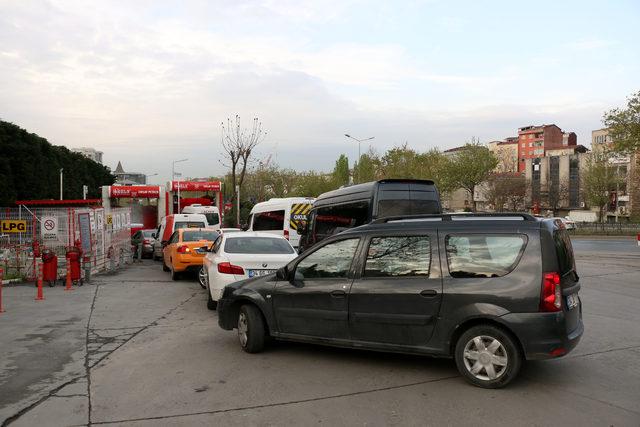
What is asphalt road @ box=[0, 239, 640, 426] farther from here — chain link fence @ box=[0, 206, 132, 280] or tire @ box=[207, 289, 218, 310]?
chain link fence @ box=[0, 206, 132, 280]

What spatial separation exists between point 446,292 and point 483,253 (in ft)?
1.73

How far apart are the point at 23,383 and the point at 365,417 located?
3.66 metres

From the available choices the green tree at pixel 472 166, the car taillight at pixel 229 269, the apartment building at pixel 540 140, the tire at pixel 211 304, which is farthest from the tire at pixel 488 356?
the apartment building at pixel 540 140

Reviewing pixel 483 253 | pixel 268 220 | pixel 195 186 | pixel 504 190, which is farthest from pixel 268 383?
pixel 504 190

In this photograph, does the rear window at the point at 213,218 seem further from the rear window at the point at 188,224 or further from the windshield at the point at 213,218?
the rear window at the point at 188,224

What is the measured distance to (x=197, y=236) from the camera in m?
16.2

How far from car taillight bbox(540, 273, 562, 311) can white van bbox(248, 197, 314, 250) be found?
1368cm

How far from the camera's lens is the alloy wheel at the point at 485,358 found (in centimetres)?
543

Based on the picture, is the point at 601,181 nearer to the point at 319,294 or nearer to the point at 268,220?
the point at 268,220

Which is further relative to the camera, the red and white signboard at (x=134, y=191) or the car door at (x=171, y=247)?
the red and white signboard at (x=134, y=191)

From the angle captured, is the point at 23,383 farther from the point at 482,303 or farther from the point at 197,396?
the point at 482,303

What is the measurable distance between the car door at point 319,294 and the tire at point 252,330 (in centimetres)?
28

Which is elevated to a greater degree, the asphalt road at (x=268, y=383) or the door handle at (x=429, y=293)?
the door handle at (x=429, y=293)

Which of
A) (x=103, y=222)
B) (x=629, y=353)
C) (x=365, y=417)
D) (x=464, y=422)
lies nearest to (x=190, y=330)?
(x=365, y=417)
